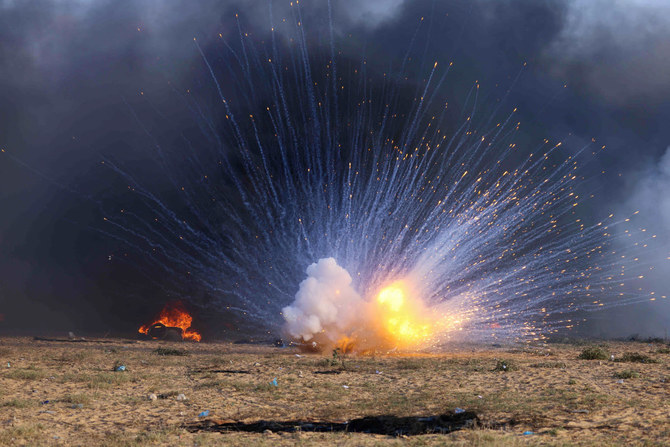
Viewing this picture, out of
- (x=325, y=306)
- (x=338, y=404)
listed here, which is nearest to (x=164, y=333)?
(x=325, y=306)

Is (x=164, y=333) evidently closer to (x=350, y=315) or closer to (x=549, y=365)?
(x=350, y=315)

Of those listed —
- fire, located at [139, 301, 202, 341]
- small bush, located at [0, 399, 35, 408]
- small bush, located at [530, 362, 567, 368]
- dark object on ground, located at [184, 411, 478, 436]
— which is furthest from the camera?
fire, located at [139, 301, 202, 341]

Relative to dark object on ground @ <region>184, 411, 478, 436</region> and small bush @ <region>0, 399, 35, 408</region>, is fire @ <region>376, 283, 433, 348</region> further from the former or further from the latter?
small bush @ <region>0, 399, 35, 408</region>

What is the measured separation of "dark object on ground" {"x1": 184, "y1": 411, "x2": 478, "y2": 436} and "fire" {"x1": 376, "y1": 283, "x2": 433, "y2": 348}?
19067 mm

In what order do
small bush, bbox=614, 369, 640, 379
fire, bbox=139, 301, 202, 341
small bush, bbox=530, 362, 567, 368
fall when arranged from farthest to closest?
1. fire, bbox=139, 301, 202, 341
2. small bush, bbox=530, 362, 567, 368
3. small bush, bbox=614, 369, 640, 379

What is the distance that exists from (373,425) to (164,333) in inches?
1710

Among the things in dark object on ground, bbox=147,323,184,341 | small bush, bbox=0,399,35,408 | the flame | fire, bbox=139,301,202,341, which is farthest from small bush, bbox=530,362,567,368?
fire, bbox=139,301,202,341

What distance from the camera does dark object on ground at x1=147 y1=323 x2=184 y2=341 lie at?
168 ft

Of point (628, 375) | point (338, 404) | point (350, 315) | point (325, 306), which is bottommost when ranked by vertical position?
point (338, 404)

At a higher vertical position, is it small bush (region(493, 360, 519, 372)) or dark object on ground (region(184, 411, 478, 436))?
small bush (region(493, 360, 519, 372))

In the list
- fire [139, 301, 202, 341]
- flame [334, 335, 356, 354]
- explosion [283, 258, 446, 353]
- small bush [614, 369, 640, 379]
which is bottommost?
small bush [614, 369, 640, 379]

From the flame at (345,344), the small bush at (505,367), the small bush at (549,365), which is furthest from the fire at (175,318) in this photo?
the small bush at (549,365)

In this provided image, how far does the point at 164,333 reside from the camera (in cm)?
5175

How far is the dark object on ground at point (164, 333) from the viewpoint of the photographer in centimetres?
5126
